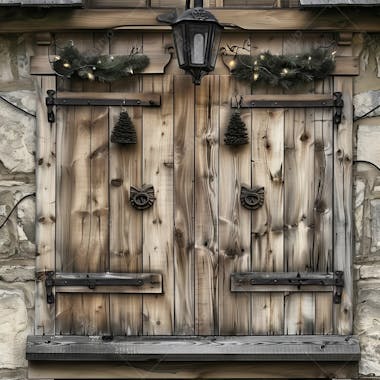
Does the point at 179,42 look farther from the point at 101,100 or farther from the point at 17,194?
the point at 17,194

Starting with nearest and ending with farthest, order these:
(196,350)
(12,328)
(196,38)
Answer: (196,38)
(196,350)
(12,328)

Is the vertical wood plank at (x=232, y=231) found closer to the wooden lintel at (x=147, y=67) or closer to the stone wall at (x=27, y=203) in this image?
the wooden lintel at (x=147, y=67)

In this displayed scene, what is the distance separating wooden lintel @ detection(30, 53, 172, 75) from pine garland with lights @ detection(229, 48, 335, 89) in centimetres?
38

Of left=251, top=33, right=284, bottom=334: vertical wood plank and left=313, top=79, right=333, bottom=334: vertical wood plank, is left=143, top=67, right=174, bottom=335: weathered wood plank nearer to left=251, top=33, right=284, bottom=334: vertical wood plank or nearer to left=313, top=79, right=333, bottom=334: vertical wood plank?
left=251, top=33, right=284, bottom=334: vertical wood plank

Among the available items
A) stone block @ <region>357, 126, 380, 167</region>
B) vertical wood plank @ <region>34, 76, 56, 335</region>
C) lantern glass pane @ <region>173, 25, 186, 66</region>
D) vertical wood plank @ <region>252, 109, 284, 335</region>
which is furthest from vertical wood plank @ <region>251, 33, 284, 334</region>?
vertical wood plank @ <region>34, 76, 56, 335</region>

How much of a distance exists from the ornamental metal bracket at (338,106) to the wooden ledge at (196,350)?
1.24 meters

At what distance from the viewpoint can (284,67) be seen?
432cm

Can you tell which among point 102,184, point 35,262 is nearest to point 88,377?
point 35,262

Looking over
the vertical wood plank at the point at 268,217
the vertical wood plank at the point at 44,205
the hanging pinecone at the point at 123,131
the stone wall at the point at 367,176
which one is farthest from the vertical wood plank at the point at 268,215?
the vertical wood plank at the point at 44,205

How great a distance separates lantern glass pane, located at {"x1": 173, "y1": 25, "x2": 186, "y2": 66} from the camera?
3.95 meters

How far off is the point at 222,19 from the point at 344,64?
735 mm

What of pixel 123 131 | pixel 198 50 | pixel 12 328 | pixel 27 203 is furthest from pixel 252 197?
pixel 12 328

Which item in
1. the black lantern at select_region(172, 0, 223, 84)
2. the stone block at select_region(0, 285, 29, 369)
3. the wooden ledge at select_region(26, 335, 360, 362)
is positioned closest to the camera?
the black lantern at select_region(172, 0, 223, 84)

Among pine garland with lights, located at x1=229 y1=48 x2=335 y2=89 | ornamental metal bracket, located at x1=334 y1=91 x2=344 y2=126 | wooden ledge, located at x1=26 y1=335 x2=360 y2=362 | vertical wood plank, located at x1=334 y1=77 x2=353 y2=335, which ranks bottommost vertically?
wooden ledge, located at x1=26 y1=335 x2=360 y2=362
